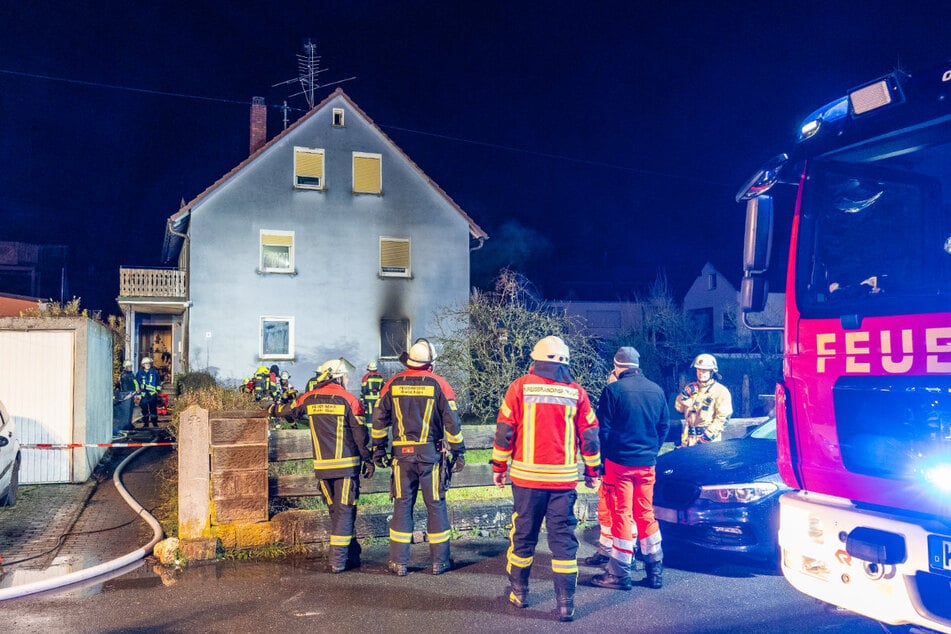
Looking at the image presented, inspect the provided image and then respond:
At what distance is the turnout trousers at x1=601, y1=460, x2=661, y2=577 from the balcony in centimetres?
1964

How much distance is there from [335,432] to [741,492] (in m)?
3.47

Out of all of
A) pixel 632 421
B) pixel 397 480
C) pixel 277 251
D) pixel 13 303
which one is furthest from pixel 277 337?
pixel 632 421

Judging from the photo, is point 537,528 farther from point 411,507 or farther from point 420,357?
point 420,357

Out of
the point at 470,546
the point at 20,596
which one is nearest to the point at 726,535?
the point at 470,546

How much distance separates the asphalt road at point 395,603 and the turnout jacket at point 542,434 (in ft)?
3.18

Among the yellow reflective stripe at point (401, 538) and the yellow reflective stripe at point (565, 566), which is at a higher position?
the yellow reflective stripe at point (565, 566)

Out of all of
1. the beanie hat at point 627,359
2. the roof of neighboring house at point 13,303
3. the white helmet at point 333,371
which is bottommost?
the white helmet at point 333,371

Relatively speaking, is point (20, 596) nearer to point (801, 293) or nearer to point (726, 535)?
point (726, 535)

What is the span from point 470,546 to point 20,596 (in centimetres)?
374

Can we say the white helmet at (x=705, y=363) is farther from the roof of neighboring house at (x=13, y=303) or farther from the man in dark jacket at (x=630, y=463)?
the roof of neighboring house at (x=13, y=303)

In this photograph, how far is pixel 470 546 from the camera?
7.12 meters

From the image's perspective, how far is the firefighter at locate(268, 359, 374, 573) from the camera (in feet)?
20.7

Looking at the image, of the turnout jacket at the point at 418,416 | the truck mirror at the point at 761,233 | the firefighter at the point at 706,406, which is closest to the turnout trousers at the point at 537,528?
Answer: the turnout jacket at the point at 418,416

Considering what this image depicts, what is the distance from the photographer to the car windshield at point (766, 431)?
762 centimetres
